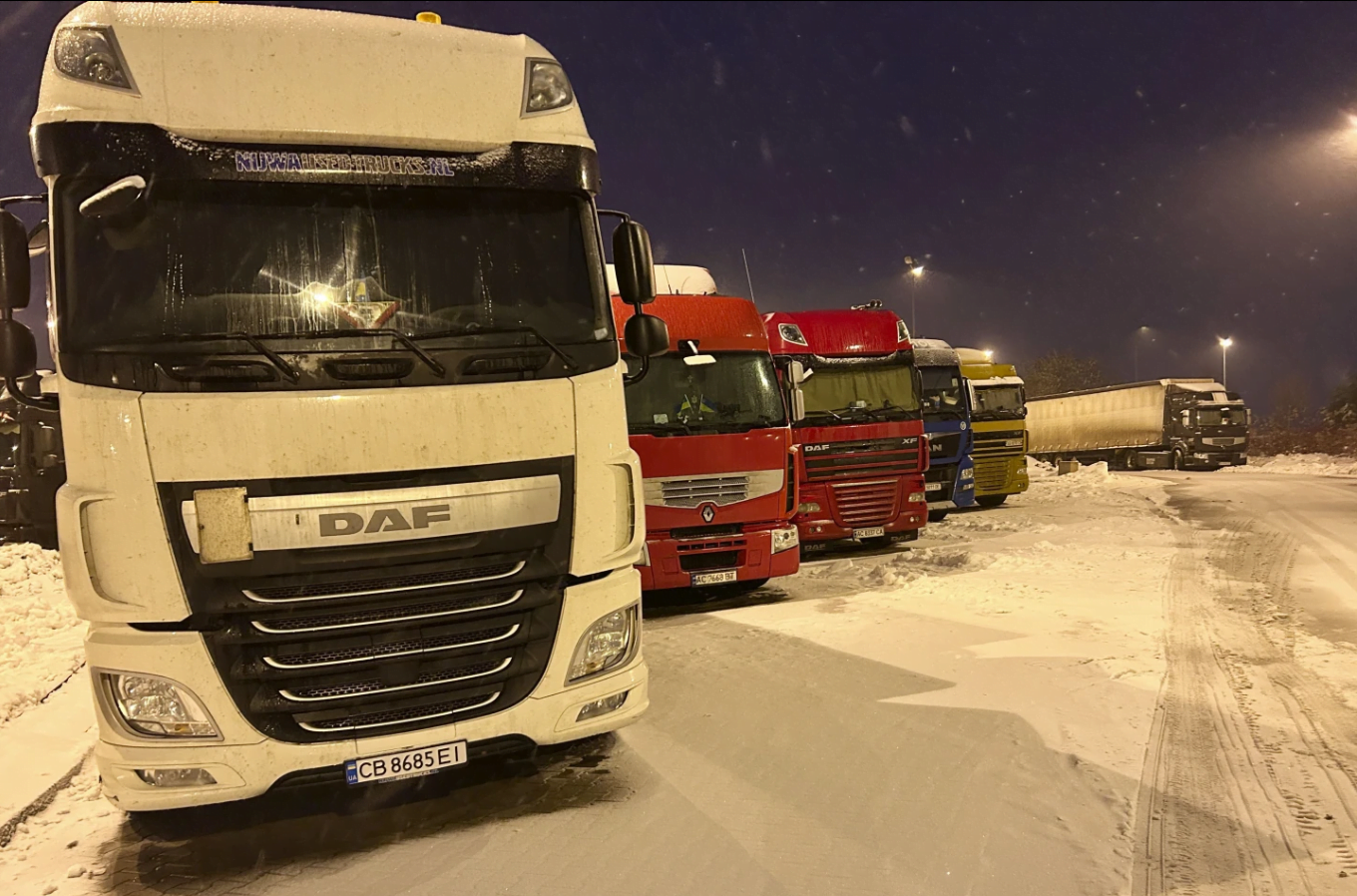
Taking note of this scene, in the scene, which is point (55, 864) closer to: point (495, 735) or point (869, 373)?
point (495, 735)

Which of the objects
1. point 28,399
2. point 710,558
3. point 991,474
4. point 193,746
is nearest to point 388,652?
point 193,746

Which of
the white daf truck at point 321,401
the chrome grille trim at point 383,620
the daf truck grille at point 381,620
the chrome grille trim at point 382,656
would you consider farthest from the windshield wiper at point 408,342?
the chrome grille trim at point 382,656

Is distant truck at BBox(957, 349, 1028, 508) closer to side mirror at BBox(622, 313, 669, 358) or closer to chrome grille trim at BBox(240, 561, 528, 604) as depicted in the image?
side mirror at BBox(622, 313, 669, 358)

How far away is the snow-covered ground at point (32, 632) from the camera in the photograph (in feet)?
20.4

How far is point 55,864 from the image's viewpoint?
378cm

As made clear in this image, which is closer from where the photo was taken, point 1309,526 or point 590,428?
point 590,428

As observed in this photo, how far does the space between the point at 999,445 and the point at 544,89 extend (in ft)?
51.5

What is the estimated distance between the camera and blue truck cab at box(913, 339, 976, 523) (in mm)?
15430

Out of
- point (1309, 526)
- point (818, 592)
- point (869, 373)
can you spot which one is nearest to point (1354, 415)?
point (1309, 526)

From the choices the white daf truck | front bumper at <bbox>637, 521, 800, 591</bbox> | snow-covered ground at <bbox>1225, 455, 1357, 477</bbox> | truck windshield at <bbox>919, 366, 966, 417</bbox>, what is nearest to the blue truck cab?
truck windshield at <bbox>919, 366, 966, 417</bbox>

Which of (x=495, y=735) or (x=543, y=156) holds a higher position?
(x=543, y=156)

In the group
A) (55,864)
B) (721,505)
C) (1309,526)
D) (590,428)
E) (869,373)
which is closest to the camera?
(55,864)

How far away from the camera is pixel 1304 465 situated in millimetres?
32281

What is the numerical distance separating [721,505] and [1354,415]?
1889 inches
